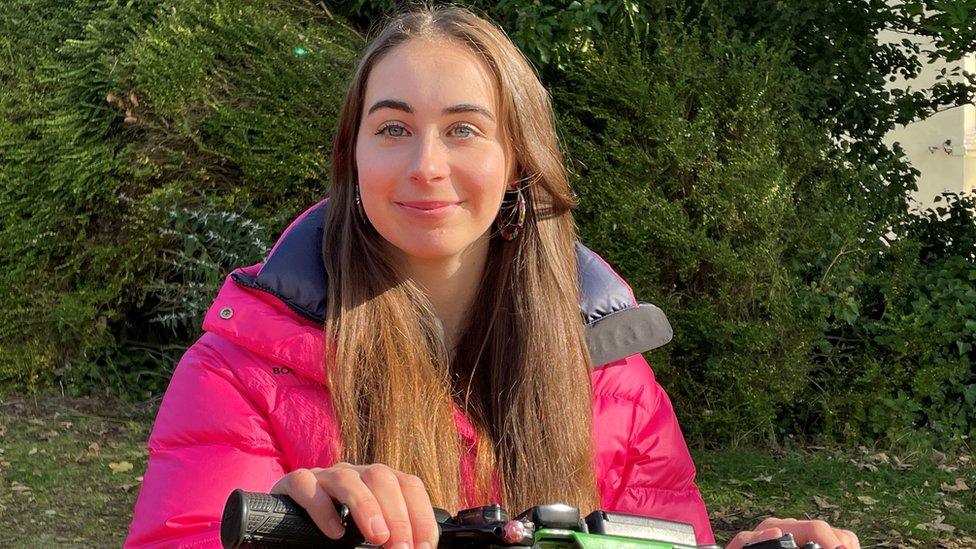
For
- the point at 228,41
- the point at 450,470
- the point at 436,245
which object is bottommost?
the point at 450,470

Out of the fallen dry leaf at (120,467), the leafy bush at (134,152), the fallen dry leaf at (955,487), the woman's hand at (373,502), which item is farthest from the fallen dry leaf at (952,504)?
the woman's hand at (373,502)

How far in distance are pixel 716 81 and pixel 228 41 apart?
2.66 metres

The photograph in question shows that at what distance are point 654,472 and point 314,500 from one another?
1386 millimetres

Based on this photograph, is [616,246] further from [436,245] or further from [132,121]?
[436,245]

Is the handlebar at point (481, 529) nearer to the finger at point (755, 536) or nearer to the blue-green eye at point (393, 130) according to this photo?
the finger at point (755, 536)

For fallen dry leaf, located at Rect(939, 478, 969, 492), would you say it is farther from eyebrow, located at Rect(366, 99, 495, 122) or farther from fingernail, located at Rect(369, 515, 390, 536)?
fingernail, located at Rect(369, 515, 390, 536)

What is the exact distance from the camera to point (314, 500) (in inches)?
49.8

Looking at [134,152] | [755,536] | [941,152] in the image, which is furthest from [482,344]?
[941,152]

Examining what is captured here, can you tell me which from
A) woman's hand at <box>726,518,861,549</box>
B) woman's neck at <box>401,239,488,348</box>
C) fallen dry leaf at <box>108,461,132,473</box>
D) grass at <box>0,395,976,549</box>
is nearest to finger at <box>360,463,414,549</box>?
woman's hand at <box>726,518,861,549</box>

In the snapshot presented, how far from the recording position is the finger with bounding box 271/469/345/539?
1.24m

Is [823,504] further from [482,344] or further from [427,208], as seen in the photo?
[427,208]

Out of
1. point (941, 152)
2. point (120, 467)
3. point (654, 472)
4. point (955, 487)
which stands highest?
point (941, 152)

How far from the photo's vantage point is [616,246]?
611 centimetres

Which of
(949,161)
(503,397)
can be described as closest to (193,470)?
(503,397)
